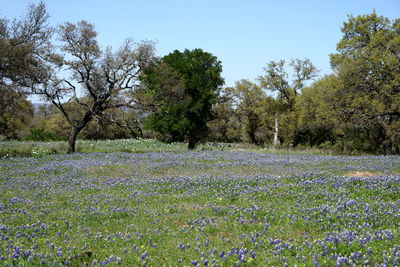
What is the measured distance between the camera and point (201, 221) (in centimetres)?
775

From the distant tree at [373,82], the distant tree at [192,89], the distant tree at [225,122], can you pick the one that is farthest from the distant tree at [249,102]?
the distant tree at [373,82]

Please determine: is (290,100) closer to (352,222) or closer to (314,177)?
(314,177)

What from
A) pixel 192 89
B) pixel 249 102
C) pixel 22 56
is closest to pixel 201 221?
pixel 22 56

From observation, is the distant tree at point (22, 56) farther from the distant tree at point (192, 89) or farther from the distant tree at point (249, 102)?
the distant tree at point (249, 102)

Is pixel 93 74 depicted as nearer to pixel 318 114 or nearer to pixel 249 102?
pixel 318 114

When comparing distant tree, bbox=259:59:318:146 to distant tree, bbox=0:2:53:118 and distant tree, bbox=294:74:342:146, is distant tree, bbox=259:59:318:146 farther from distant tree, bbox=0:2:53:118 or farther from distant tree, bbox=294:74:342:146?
distant tree, bbox=0:2:53:118

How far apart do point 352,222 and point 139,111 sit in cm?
2314

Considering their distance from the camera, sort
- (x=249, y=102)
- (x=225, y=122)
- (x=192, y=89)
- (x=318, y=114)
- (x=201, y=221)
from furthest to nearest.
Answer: (x=225, y=122)
(x=249, y=102)
(x=192, y=89)
(x=318, y=114)
(x=201, y=221)

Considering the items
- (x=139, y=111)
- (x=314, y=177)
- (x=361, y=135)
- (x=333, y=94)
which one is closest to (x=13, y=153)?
(x=139, y=111)

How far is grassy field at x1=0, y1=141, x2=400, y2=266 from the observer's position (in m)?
5.69

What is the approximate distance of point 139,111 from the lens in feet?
94.7

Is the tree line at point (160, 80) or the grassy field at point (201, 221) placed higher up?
the tree line at point (160, 80)

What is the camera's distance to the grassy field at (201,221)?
5688 millimetres

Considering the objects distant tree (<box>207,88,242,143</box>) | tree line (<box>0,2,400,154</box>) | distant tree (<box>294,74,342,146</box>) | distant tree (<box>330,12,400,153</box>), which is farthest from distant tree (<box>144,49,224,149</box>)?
distant tree (<box>330,12,400,153</box>)
